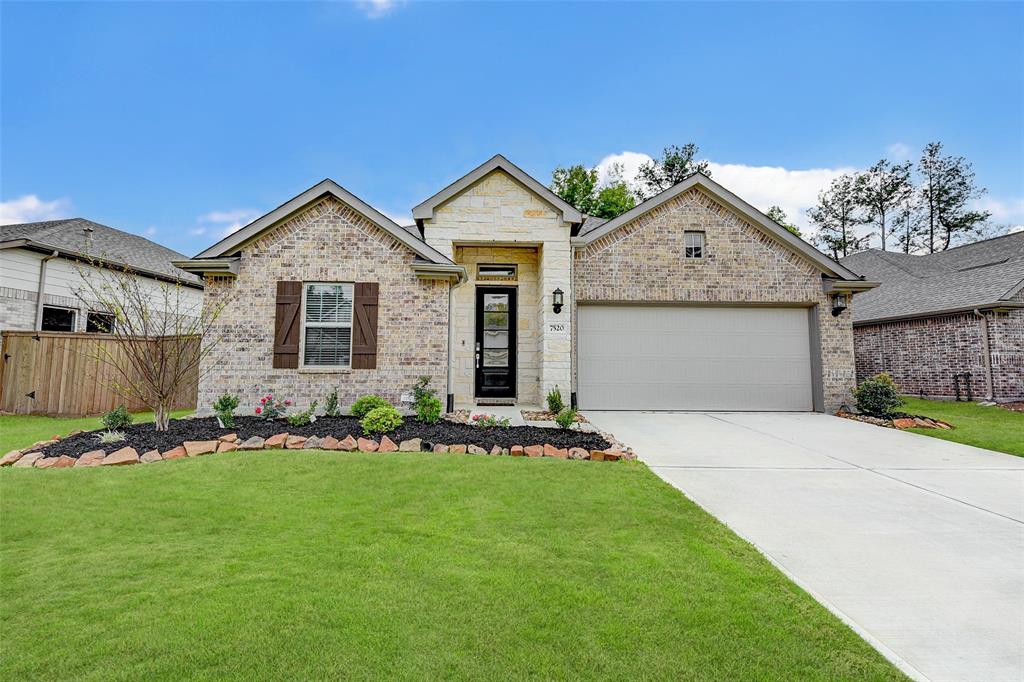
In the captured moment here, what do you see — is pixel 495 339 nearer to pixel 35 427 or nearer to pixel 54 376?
pixel 35 427

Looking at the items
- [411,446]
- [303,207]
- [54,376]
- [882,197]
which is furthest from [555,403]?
[882,197]

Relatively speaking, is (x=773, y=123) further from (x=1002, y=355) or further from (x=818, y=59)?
(x=1002, y=355)

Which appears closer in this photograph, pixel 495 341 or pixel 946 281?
pixel 495 341

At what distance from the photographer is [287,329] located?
842 centimetres

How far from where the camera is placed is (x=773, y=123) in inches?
610

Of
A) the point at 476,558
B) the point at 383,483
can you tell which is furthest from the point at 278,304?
the point at 476,558

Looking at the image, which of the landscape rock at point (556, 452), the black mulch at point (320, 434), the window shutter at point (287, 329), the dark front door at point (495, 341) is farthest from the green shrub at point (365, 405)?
the dark front door at point (495, 341)

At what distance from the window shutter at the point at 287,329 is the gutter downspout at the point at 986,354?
52.8 feet

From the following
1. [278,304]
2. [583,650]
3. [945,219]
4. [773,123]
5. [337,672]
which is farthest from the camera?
[945,219]

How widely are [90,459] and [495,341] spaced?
7.29m

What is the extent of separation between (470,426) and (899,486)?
17.0ft

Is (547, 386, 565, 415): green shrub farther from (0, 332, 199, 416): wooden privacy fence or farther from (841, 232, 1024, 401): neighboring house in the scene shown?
(841, 232, 1024, 401): neighboring house

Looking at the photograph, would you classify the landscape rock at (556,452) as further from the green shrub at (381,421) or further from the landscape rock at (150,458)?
the landscape rock at (150,458)

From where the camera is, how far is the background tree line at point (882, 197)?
26.8 meters
